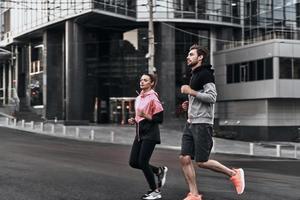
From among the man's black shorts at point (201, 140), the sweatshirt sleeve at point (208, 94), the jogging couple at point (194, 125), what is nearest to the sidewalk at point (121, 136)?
the jogging couple at point (194, 125)

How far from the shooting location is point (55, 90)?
52.8 metres

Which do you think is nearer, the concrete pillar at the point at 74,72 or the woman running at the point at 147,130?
the woman running at the point at 147,130

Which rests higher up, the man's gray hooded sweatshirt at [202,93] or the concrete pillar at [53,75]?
the concrete pillar at [53,75]

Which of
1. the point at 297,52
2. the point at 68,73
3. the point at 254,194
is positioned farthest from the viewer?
the point at 68,73

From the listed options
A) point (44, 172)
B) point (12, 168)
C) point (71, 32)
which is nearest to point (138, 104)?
point (44, 172)

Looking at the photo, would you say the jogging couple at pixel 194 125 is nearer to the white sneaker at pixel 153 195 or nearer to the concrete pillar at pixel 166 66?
the white sneaker at pixel 153 195

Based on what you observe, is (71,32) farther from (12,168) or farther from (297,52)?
(12,168)

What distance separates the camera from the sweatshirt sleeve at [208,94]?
22.1ft

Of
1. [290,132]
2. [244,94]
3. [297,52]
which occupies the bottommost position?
[290,132]

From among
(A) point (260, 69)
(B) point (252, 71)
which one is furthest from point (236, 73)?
(A) point (260, 69)

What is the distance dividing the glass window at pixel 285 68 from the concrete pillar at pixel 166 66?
9691 millimetres

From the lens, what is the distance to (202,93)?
6.78 metres

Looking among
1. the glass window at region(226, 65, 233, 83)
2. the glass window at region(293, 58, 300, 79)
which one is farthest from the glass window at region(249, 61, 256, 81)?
the glass window at region(293, 58, 300, 79)

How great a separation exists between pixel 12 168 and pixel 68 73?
35702 millimetres
